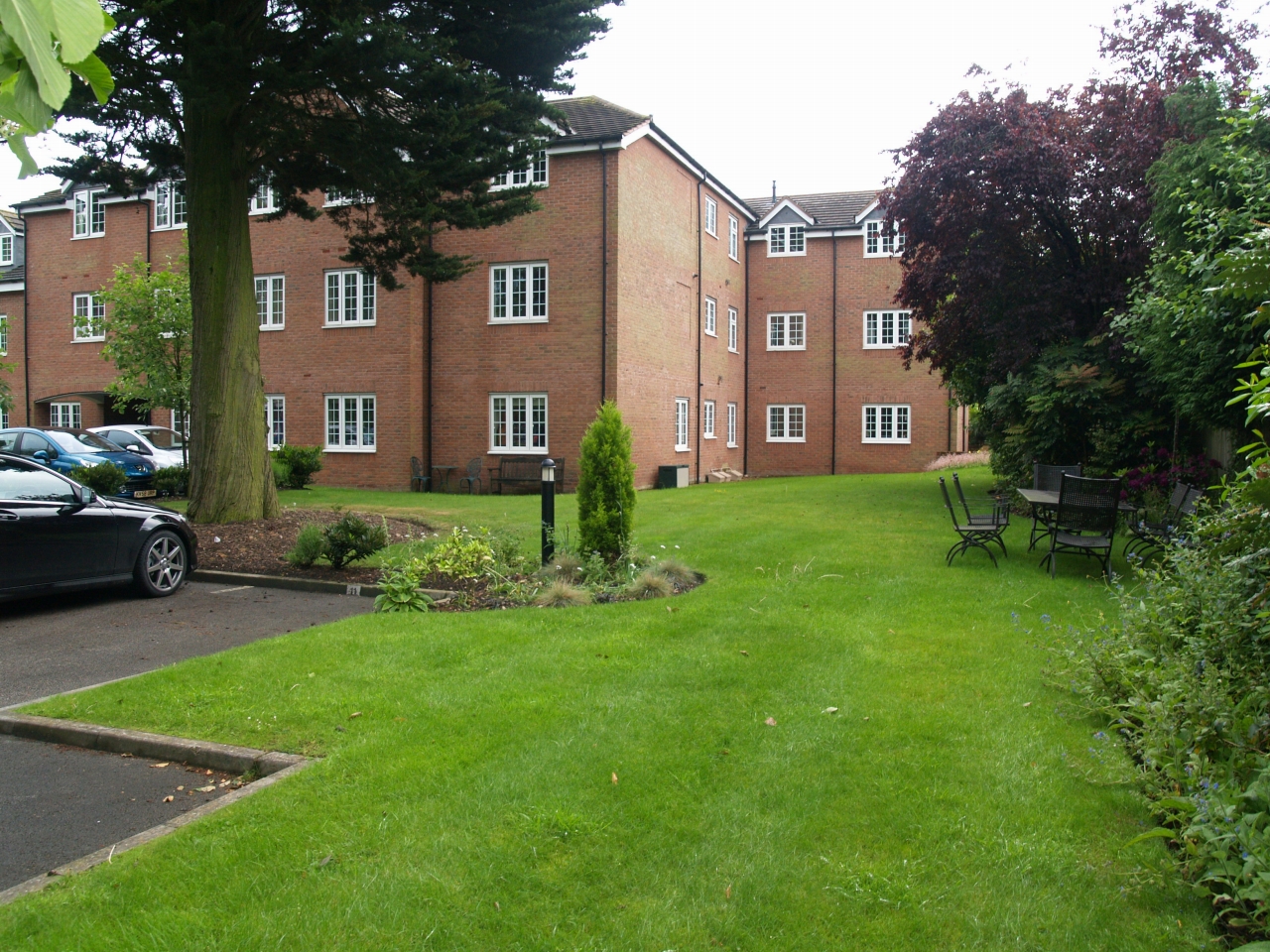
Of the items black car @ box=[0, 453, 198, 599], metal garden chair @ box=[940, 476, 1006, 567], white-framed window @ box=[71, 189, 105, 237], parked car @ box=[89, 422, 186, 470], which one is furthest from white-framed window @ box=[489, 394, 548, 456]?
white-framed window @ box=[71, 189, 105, 237]

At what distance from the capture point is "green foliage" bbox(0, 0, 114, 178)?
1445mm

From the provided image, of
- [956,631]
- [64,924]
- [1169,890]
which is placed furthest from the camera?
[956,631]

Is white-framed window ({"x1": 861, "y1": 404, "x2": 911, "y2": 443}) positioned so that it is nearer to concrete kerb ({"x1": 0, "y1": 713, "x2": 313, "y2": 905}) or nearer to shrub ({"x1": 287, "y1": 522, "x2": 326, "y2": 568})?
shrub ({"x1": 287, "y1": 522, "x2": 326, "y2": 568})

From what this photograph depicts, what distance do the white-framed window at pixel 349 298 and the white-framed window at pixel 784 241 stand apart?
54.1ft

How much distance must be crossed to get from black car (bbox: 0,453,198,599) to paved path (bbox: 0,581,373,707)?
1.08 feet

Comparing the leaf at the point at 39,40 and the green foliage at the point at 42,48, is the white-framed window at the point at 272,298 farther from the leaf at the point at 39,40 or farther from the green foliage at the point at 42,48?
the leaf at the point at 39,40

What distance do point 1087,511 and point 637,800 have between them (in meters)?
8.00

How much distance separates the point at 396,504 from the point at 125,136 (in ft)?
28.8

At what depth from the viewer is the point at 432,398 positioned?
88.7 feet

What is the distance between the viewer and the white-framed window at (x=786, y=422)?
3644 centimetres

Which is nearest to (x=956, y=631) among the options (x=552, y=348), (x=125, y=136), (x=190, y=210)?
(x=190, y=210)

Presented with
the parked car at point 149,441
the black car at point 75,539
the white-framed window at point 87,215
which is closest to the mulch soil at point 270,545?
the black car at point 75,539

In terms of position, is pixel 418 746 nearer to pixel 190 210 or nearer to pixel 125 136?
pixel 190 210

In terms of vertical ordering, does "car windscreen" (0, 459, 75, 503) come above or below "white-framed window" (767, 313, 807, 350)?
below
